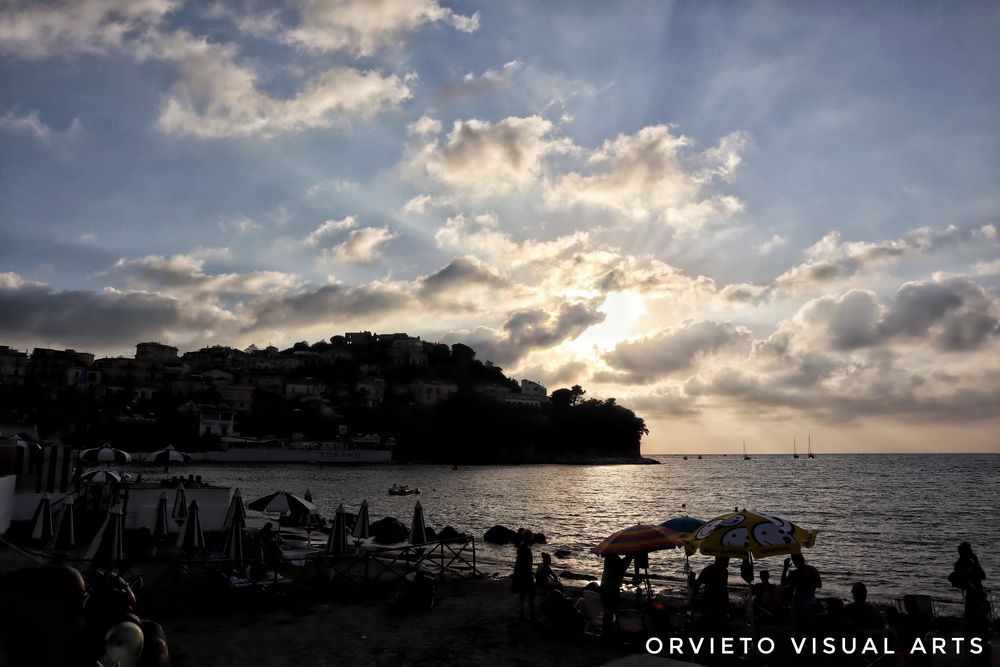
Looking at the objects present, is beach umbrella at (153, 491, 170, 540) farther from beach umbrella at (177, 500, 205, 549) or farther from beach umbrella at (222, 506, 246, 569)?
beach umbrella at (222, 506, 246, 569)

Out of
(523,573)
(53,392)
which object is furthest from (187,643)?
(53,392)

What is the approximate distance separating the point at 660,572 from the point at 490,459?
484 ft

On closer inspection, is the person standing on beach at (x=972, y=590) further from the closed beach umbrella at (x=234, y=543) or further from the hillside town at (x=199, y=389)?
the hillside town at (x=199, y=389)

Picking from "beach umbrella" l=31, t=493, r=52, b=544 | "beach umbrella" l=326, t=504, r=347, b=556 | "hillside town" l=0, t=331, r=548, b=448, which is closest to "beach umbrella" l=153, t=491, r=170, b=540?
"beach umbrella" l=31, t=493, r=52, b=544

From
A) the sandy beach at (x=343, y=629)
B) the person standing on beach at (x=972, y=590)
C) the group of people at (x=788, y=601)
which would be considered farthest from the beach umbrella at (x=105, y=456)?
the person standing on beach at (x=972, y=590)

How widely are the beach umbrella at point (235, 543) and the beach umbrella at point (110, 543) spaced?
208 cm

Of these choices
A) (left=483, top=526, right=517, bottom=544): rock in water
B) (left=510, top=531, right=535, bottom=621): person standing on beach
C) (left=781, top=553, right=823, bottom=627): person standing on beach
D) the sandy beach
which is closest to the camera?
(left=781, top=553, right=823, bottom=627): person standing on beach

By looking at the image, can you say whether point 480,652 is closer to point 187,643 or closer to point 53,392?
point 187,643

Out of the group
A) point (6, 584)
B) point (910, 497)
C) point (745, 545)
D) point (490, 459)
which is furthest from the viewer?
point (490, 459)

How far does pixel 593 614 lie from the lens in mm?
13359

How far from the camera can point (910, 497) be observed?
237 ft

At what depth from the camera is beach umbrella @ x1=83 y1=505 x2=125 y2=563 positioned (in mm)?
13711

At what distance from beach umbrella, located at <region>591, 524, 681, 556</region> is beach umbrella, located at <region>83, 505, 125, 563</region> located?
32.7 ft

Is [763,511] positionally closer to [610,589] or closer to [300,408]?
[610,589]
